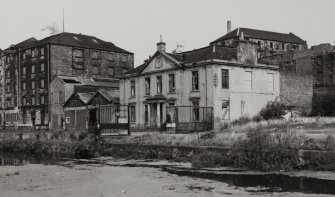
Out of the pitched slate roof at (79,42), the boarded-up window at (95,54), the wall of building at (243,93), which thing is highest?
the pitched slate roof at (79,42)

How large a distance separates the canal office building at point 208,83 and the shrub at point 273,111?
42 cm

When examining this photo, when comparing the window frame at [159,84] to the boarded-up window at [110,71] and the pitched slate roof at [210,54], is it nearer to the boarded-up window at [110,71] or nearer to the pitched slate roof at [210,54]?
the pitched slate roof at [210,54]

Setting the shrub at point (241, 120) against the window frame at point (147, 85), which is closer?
the shrub at point (241, 120)

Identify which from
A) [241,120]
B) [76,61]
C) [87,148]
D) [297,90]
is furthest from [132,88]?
[76,61]

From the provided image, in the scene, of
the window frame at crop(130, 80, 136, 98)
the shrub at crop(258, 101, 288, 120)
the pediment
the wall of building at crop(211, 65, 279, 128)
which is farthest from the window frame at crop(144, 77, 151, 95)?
the shrub at crop(258, 101, 288, 120)

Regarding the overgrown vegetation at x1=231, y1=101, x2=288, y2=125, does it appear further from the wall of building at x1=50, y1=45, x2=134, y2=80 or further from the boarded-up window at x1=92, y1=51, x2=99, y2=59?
the boarded-up window at x1=92, y1=51, x2=99, y2=59

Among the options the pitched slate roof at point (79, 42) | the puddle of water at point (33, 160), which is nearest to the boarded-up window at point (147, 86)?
the puddle of water at point (33, 160)

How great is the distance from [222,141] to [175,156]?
243 cm

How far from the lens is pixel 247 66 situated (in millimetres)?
35781

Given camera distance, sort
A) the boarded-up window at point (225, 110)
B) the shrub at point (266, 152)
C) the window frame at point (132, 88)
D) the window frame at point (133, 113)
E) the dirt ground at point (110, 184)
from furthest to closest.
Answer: the window frame at point (132, 88) < the window frame at point (133, 113) < the boarded-up window at point (225, 110) < the shrub at point (266, 152) < the dirt ground at point (110, 184)

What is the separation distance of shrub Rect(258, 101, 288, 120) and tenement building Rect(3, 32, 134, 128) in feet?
93.6

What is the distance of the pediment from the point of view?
36763 mm

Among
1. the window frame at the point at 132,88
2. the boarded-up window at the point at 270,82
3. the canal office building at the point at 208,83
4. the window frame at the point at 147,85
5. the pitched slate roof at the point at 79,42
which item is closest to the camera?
the canal office building at the point at 208,83

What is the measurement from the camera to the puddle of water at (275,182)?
13413mm
